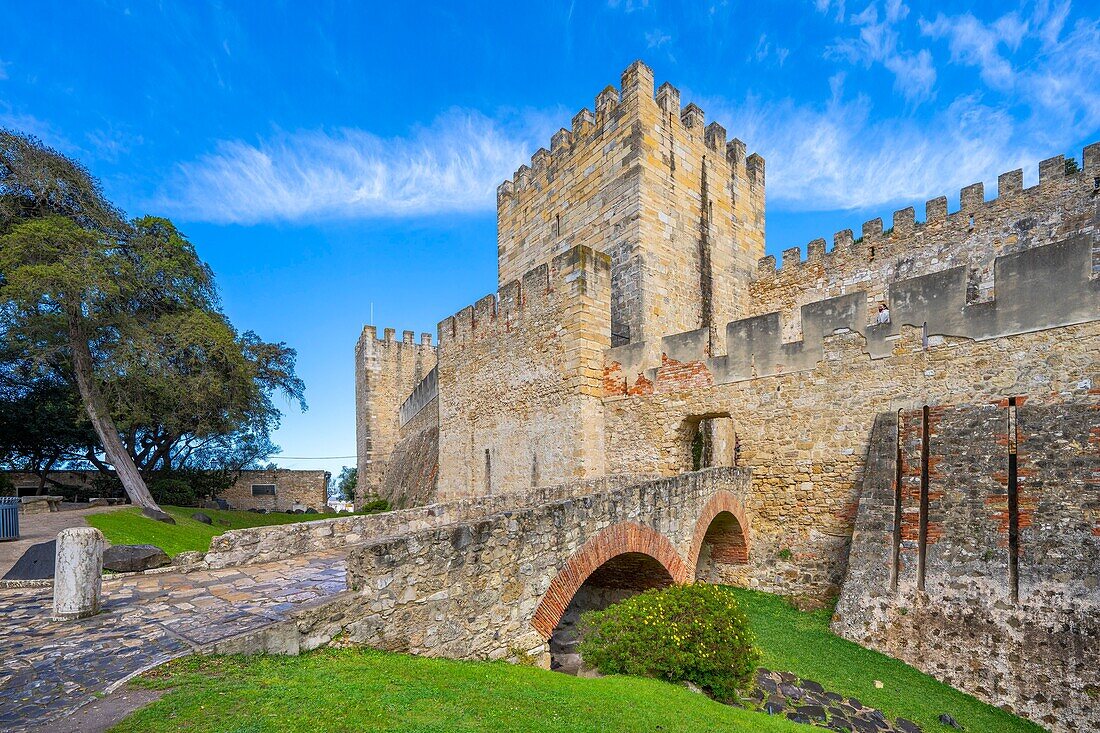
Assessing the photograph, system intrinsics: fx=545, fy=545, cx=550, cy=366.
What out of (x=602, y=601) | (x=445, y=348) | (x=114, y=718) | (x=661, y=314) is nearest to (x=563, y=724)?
(x=114, y=718)

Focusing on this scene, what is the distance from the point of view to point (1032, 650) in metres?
6.35

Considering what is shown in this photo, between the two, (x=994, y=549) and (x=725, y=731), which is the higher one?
(x=994, y=549)

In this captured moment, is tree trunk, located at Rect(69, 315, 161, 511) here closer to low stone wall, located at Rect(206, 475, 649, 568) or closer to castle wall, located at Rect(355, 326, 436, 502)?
low stone wall, located at Rect(206, 475, 649, 568)

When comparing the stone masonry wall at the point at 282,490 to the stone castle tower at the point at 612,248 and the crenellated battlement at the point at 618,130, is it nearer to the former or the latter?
the stone castle tower at the point at 612,248

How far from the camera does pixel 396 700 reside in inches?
154

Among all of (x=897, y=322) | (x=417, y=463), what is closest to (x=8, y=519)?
(x=417, y=463)

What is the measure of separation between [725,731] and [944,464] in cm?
558

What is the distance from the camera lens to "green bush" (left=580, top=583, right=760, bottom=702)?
6375 millimetres

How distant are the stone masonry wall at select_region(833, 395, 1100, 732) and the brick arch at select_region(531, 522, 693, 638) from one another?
2.45m

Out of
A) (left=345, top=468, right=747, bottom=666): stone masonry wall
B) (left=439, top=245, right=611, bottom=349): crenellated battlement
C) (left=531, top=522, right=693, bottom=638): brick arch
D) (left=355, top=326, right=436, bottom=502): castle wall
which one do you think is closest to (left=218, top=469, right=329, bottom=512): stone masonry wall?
(left=355, top=326, right=436, bottom=502): castle wall

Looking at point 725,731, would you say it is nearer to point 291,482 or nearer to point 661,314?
point 661,314

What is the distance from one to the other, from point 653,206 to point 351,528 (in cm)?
1043

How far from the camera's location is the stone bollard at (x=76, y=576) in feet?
16.3

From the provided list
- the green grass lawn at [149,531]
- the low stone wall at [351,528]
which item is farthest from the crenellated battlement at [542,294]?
the green grass lawn at [149,531]
